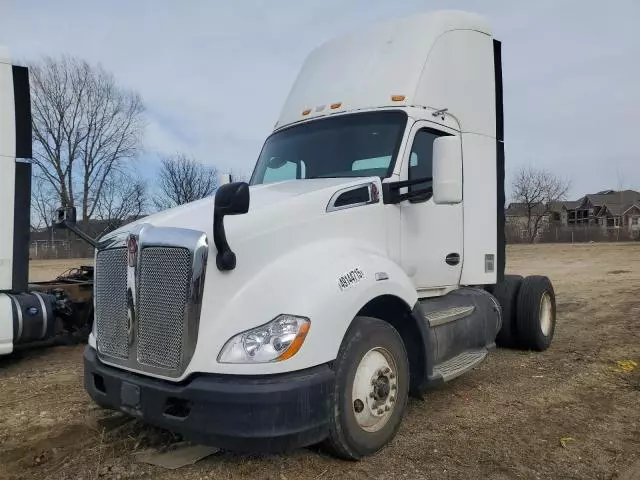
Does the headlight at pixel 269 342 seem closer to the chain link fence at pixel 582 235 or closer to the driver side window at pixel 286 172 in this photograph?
the driver side window at pixel 286 172

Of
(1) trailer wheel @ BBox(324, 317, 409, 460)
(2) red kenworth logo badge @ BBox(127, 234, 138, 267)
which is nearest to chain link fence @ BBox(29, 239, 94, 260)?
(2) red kenworth logo badge @ BBox(127, 234, 138, 267)

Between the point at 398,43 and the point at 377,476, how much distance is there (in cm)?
416

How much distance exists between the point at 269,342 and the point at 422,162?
257 cm

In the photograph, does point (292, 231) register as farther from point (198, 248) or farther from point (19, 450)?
point (19, 450)

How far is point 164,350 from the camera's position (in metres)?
3.53

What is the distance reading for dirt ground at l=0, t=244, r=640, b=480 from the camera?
374cm

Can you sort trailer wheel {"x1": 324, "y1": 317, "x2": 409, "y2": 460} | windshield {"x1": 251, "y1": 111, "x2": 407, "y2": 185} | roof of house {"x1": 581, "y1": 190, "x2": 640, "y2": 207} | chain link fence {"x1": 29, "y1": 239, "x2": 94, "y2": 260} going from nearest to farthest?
trailer wheel {"x1": 324, "y1": 317, "x2": 409, "y2": 460}, windshield {"x1": 251, "y1": 111, "x2": 407, "y2": 185}, chain link fence {"x1": 29, "y1": 239, "x2": 94, "y2": 260}, roof of house {"x1": 581, "y1": 190, "x2": 640, "y2": 207}

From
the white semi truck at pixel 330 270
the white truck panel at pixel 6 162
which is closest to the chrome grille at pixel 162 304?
the white semi truck at pixel 330 270

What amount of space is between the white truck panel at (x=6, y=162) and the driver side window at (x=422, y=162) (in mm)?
4868

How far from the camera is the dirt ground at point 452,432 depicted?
3740 mm

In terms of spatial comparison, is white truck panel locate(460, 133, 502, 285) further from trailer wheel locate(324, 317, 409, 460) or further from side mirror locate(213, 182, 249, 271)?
side mirror locate(213, 182, 249, 271)

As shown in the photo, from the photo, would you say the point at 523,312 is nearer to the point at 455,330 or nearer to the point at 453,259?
the point at 453,259

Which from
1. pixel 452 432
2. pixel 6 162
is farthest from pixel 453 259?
pixel 6 162

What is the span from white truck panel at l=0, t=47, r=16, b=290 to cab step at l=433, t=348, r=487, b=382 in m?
5.20
